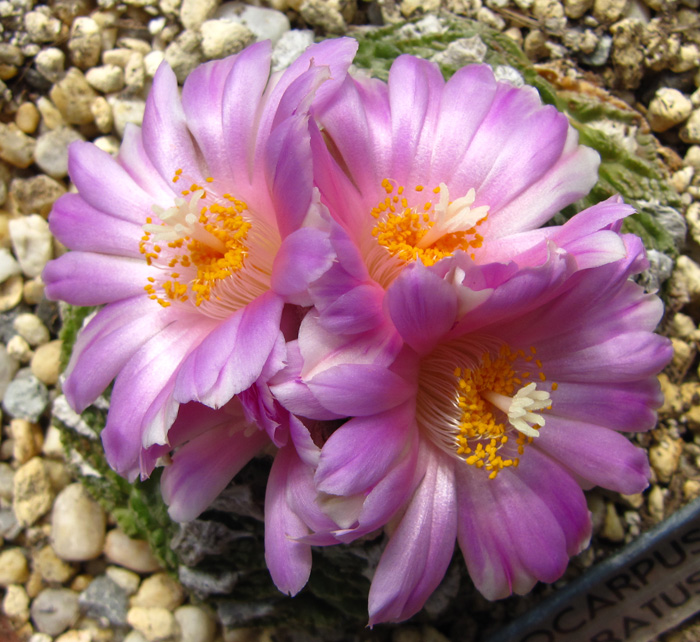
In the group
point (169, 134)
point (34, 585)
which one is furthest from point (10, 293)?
point (169, 134)

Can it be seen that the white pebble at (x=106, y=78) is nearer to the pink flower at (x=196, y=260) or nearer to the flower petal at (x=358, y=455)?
the pink flower at (x=196, y=260)

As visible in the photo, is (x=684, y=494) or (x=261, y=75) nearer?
(x=261, y=75)

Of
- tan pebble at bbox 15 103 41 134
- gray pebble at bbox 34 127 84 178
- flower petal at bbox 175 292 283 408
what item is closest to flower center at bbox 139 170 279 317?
flower petal at bbox 175 292 283 408

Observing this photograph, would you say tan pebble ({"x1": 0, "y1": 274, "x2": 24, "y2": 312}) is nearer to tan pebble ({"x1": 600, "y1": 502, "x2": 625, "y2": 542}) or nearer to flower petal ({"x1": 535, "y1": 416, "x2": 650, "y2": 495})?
flower petal ({"x1": 535, "y1": 416, "x2": 650, "y2": 495})

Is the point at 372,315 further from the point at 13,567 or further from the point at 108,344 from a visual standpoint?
the point at 13,567

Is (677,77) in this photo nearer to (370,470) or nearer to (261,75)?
(261,75)

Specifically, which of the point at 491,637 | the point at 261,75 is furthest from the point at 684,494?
the point at 261,75
